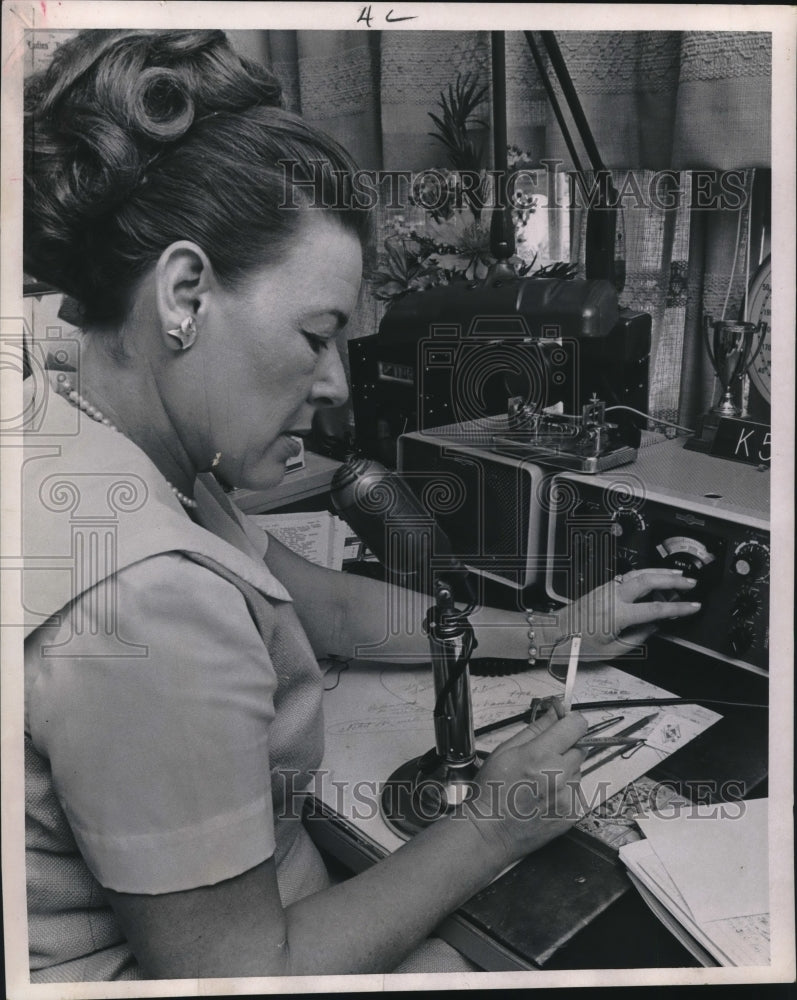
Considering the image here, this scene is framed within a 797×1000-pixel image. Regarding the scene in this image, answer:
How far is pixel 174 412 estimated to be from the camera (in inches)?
33.6

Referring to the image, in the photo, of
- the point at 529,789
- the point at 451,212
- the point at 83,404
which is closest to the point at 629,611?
the point at 529,789

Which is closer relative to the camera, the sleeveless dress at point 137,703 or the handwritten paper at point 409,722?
the sleeveless dress at point 137,703

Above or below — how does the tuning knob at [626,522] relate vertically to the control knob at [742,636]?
above

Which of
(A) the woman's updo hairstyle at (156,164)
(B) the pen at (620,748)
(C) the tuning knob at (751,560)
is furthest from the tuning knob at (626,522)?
(A) the woman's updo hairstyle at (156,164)

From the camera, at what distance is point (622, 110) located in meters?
0.96

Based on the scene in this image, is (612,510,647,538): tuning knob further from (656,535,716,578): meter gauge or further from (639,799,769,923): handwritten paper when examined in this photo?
(639,799,769,923): handwritten paper

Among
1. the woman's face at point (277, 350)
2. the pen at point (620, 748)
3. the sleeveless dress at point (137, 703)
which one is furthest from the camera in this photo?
the pen at point (620, 748)

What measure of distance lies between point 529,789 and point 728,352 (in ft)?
1.85

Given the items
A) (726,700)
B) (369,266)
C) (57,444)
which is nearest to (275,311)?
(369,266)

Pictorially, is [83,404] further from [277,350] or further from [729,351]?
[729,351]

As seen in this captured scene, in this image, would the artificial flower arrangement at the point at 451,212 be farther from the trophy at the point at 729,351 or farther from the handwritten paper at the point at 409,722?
the handwritten paper at the point at 409,722

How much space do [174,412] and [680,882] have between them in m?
0.72

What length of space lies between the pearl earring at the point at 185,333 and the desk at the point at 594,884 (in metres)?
0.53

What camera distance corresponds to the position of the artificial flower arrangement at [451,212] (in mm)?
921
